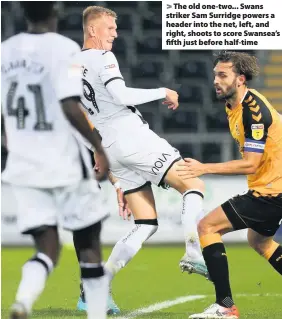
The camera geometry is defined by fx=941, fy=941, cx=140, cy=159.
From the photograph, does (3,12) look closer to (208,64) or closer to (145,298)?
(208,64)

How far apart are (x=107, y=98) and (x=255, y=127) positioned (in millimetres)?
1116

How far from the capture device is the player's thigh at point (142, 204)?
630 cm

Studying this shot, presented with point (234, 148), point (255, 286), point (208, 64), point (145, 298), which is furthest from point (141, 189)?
point (208, 64)

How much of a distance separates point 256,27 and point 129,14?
290 inches

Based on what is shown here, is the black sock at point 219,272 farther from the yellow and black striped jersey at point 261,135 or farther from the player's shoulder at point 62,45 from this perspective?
the player's shoulder at point 62,45

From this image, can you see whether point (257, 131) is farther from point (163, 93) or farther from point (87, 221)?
point (87, 221)

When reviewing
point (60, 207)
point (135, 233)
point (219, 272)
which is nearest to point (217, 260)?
point (219, 272)

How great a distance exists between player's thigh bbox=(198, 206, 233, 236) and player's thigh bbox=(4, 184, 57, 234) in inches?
61.2

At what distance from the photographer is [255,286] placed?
779 centimetres

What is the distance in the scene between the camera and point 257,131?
5.69 meters

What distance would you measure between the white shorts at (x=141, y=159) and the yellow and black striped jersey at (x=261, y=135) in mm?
624

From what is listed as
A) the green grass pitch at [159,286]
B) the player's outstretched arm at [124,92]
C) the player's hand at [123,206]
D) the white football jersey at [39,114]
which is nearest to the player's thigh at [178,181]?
the player's hand at [123,206]

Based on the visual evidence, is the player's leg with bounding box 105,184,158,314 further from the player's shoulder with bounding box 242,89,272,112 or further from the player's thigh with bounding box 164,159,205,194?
the player's shoulder with bounding box 242,89,272,112

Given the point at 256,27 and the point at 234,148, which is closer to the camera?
the point at 256,27
